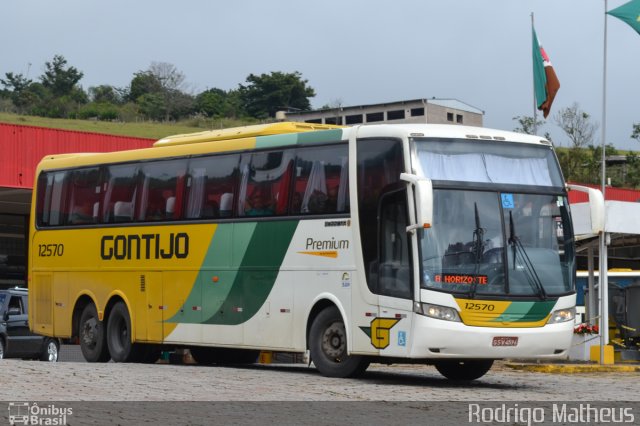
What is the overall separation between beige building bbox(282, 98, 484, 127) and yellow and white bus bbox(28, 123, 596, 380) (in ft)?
281

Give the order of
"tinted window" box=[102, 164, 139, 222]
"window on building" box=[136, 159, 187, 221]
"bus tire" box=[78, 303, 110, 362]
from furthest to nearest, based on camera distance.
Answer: "bus tire" box=[78, 303, 110, 362], "tinted window" box=[102, 164, 139, 222], "window on building" box=[136, 159, 187, 221]

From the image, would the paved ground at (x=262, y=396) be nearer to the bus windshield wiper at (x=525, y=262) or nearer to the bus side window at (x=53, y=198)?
the bus windshield wiper at (x=525, y=262)

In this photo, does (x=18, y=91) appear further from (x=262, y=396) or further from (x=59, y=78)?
(x=262, y=396)

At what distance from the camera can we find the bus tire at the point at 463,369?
19141 millimetres

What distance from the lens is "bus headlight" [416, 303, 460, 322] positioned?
1658cm

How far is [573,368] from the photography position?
2427cm

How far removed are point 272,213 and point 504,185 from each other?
3878mm

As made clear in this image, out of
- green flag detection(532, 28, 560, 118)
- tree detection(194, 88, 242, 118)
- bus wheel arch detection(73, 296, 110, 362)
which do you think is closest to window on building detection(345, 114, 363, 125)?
tree detection(194, 88, 242, 118)

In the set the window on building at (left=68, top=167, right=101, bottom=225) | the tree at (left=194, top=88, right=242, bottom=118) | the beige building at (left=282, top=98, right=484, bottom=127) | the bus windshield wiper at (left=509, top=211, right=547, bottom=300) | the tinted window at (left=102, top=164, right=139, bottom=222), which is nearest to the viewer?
the bus windshield wiper at (left=509, top=211, right=547, bottom=300)

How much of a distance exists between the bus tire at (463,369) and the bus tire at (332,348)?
1.86 m

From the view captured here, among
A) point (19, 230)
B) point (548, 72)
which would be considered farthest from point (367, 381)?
point (19, 230)

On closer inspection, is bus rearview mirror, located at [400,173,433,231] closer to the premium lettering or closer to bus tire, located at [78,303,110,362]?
the premium lettering

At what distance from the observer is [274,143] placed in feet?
64.3

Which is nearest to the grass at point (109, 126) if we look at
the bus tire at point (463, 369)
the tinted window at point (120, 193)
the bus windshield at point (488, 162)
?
the tinted window at point (120, 193)
